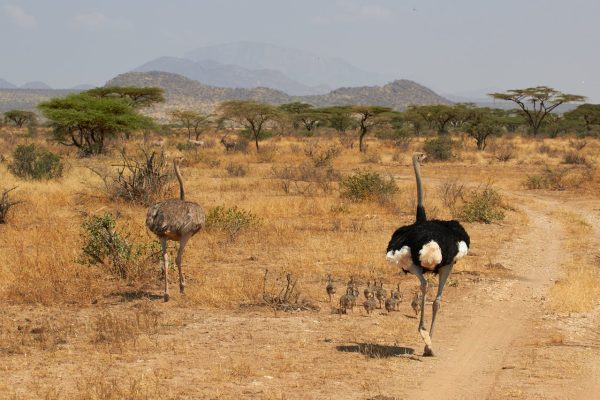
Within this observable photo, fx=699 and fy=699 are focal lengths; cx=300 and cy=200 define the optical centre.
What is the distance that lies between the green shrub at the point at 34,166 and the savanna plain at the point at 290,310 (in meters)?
2.50

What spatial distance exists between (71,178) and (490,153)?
22068 mm

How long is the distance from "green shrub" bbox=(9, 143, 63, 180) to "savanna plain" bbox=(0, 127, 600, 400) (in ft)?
8.20

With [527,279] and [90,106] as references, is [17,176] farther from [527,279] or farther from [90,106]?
[527,279]

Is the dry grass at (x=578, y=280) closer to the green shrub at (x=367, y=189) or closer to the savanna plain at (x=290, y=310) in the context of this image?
the savanna plain at (x=290, y=310)

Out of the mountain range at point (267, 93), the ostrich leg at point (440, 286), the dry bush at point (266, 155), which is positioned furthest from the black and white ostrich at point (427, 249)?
the mountain range at point (267, 93)

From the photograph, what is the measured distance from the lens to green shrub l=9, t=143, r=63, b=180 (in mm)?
20422

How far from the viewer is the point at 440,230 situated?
21.6 ft

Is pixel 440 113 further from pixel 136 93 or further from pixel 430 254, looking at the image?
pixel 430 254

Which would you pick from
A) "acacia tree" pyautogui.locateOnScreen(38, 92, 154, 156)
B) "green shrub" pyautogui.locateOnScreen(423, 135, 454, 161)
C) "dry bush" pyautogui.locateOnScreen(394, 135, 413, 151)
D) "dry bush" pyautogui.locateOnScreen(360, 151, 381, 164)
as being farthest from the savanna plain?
"dry bush" pyautogui.locateOnScreen(394, 135, 413, 151)

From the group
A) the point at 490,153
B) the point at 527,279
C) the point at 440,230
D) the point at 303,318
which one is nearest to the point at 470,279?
the point at 527,279

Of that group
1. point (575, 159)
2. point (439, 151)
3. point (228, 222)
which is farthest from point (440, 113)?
point (228, 222)

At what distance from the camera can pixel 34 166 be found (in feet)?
68.8

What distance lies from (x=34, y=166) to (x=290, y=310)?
48.6 feet

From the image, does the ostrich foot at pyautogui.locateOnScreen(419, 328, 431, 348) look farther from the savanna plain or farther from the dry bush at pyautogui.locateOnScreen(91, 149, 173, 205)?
the dry bush at pyautogui.locateOnScreen(91, 149, 173, 205)
